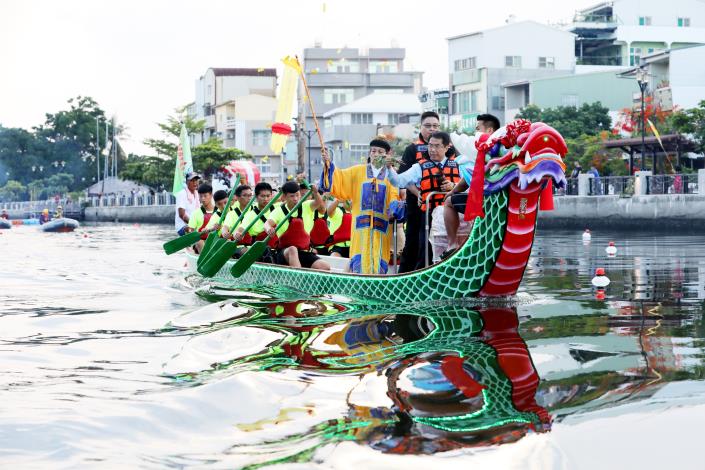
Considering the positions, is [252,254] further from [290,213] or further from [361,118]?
[361,118]

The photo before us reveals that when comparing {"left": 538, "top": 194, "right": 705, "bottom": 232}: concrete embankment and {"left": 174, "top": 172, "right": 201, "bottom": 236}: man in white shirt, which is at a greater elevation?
{"left": 174, "top": 172, "right": 201, "bottom": 236}: man in white shirt

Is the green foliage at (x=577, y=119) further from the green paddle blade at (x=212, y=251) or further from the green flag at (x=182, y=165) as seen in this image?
the green paddle blade at (x=212, y=251)

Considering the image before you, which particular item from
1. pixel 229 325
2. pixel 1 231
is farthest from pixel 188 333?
pixel 1 231

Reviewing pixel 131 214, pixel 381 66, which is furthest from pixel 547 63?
pixel 131 214

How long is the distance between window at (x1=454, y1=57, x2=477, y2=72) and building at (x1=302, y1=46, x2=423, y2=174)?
16.8 metres

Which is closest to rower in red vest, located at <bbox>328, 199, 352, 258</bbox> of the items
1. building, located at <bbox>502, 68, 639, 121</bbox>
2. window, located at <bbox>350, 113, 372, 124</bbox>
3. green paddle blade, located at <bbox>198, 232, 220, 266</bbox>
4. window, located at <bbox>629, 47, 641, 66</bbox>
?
green paddle blade, located at <bbox>198, 232, 220, 266</bbox>

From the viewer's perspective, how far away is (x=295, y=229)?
37.2 feet

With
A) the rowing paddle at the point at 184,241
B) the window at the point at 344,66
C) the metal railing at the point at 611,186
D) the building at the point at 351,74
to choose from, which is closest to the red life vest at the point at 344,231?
the rowing paddle at the point at 184,241

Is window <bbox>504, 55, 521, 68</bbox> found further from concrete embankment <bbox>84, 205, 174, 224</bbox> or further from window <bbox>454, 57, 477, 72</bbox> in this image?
concrete embankment <bbox>84, 205, 174, 224</bbox>

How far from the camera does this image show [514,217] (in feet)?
25.7

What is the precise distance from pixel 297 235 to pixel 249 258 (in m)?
0.63

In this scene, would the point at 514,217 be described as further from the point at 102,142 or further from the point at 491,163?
the point at 102,142

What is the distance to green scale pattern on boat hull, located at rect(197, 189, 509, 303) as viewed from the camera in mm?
7883

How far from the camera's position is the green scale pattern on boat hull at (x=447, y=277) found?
7883 millimetres
